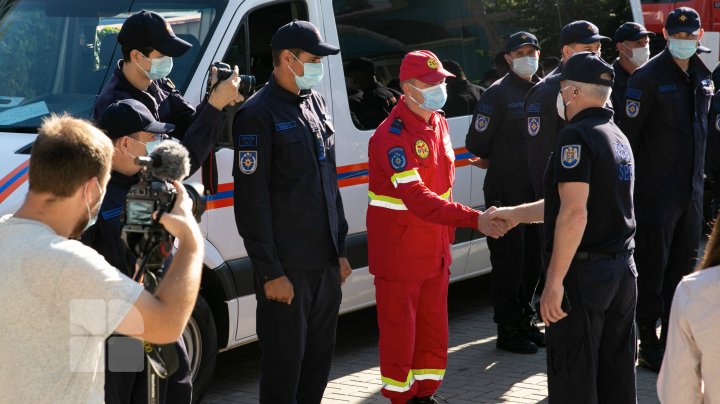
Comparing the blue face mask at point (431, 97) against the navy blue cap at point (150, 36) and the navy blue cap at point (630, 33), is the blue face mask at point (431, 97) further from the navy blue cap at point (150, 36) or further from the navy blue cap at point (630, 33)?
the navy blue cap at point (630, 33)

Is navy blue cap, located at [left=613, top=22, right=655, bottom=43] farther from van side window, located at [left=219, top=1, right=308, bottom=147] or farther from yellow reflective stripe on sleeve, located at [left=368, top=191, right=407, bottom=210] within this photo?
yellow reflective stripe on sleeve, located at [left=368, top=191, right=407, bottom=210]

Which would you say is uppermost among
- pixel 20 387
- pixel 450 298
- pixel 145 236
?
pixel 145 236

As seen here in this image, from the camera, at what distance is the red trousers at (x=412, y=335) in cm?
592

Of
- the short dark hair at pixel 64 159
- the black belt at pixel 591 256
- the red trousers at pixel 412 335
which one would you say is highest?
the short dark hair at pixel 64 159

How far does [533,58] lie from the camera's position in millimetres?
7598

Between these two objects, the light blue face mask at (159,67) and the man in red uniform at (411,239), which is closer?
the light blue face mask at (159,67)

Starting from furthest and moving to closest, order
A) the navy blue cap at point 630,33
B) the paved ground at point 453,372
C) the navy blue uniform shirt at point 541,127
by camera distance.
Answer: the navy blue cap at point 630,33 < the navy blue uniform shirt at point 541,127 < the paved ground at point 453,372

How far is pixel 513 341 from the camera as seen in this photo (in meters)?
7.35

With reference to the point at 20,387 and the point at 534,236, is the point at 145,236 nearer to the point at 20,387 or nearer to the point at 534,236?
the point at 20,387

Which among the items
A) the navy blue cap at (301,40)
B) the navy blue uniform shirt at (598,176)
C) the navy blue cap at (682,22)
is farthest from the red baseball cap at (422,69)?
the navy blue cap at (682,22)

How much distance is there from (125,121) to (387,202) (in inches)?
70.1

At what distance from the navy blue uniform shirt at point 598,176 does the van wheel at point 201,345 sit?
77.4 inches

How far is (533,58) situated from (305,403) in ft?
10.4

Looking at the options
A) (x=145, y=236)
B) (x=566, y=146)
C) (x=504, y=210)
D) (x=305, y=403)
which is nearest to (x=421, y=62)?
(x=504, y=210)
